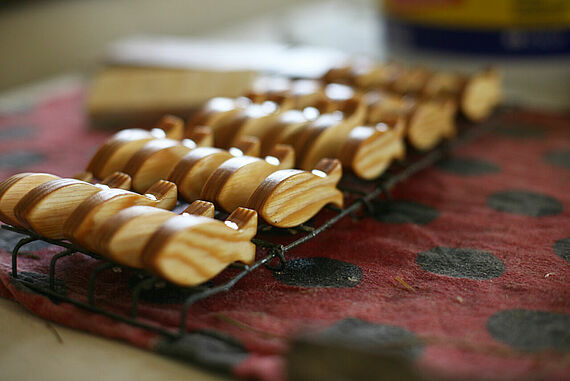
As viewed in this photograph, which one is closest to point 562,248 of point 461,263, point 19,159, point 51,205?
point 461,263

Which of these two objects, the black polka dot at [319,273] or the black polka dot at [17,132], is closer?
the black polka dot at [319,273]

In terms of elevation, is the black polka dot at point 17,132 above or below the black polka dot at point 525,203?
above

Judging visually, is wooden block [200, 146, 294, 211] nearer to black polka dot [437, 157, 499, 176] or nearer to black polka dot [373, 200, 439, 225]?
black polka dot [373, 200, 439, 225]

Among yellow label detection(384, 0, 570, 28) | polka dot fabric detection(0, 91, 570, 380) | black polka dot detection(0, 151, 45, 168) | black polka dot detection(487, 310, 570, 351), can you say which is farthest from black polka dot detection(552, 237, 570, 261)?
black polka dot detection(0, 151, 45, 168)

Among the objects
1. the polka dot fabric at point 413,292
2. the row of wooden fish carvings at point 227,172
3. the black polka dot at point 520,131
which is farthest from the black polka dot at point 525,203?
the black polka dot at point 520,131

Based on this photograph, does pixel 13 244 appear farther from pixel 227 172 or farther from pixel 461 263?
pixel 461 263

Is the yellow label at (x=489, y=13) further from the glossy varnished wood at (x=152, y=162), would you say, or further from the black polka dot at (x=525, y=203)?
the glossy varnished wood at (x=152, y=162)

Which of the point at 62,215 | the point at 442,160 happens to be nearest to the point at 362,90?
the point at 442,160
